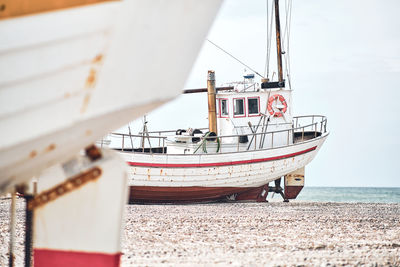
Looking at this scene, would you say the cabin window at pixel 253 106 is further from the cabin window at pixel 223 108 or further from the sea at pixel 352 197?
the sea at pixel 352 197

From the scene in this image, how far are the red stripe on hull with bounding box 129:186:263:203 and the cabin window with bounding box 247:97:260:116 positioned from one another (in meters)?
2.45

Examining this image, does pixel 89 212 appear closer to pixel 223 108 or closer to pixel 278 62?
pixel 223 108

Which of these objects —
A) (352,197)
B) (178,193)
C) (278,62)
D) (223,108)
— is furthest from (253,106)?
(352,197)

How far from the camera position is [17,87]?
3.09 m

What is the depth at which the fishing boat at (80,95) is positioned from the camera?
10.2 feet

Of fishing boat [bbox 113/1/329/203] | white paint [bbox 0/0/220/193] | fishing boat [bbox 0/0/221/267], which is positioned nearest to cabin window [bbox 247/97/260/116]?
fishing boat [bbox 113/1/329/203]

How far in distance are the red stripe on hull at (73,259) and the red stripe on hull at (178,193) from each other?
468 inches

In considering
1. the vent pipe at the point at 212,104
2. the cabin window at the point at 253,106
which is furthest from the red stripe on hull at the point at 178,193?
the cabin window at the point at 253,106

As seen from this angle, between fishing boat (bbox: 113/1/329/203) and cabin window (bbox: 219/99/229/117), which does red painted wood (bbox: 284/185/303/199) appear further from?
cabin window (bbox: 219/99/229/117)

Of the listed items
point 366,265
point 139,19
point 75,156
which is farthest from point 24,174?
point 366,265

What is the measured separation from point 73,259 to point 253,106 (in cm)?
1466

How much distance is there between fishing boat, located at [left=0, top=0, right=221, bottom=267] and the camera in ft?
10.2

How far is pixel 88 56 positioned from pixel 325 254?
449cm

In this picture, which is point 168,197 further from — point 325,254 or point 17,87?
point 17,87
